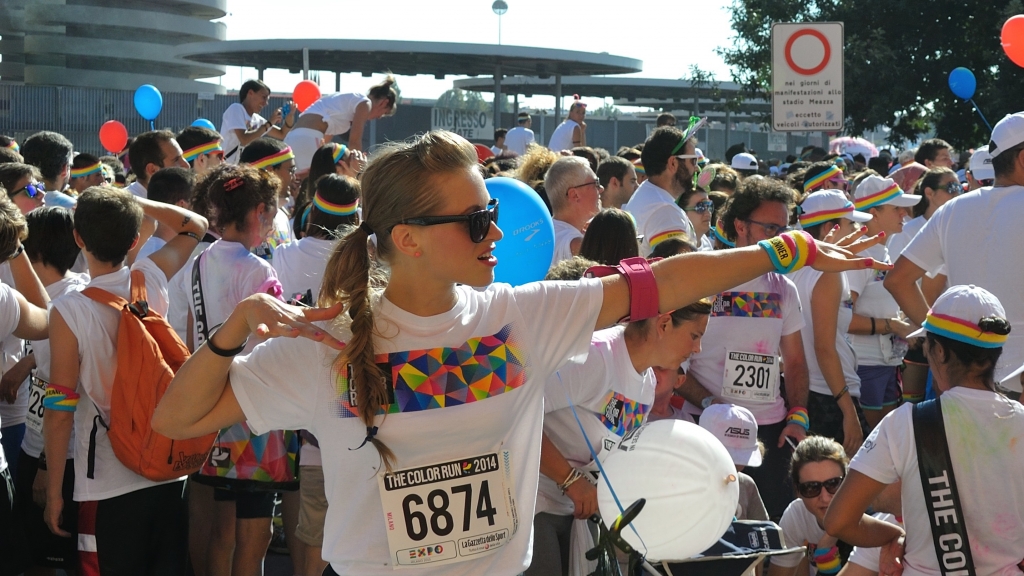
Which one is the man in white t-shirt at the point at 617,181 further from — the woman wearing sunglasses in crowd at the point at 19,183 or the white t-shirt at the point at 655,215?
the woman wearing sunglasses in crowd at the point at 19,183

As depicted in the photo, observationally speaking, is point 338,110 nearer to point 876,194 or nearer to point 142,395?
point 876,194

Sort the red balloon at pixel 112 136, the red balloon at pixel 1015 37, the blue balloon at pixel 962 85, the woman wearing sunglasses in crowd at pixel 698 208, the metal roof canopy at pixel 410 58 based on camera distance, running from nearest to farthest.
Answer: the woman wearing sunglasses in crowd at pixel 698 208 → the red balloon at pixel 1015 37 → the red balloon at pixel 112 136 → the blue balloon at pixel 962 85 → the metal roof canopy at pixel 410 58

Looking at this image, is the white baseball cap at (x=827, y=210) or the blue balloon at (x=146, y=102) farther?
the blue balloon at (x=146, y=102)

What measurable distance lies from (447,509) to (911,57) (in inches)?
941

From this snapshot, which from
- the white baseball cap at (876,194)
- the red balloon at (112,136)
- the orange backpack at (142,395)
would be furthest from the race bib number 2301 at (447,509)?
the red balloon at (112,136)

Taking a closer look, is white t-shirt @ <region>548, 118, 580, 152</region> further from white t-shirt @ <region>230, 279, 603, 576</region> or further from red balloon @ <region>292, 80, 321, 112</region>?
white t-shirt @ <region>230, 279, 603, 576</region>

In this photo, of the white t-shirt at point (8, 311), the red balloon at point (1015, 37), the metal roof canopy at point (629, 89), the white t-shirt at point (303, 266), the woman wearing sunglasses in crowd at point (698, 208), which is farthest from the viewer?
the metal roof canopy at point (629, 89)

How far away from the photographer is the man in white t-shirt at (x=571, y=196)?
5.95 metres

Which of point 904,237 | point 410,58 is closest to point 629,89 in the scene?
point 410,58

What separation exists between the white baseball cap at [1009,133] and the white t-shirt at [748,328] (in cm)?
120

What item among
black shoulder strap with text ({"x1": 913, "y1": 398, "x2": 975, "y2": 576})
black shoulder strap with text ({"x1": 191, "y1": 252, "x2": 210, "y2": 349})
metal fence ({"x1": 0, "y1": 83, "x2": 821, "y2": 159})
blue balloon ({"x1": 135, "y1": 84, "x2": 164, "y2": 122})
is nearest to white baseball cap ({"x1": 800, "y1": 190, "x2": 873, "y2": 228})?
black shoulder strap with text ({"x1": 913, "y1": 398, "x2": 975, "y2": 576})

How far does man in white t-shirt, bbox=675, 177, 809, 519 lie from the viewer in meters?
4.92

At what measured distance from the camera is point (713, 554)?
318 centimetres

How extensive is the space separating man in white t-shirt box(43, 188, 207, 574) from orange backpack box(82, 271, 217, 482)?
0.23 feet
